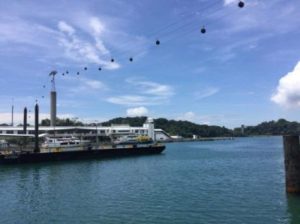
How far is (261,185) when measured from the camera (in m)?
37.0

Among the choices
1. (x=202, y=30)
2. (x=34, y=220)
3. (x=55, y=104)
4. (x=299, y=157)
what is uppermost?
(x=55, y=104)

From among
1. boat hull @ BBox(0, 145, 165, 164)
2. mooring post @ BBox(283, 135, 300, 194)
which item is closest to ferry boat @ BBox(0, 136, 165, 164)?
boat hull @ BBox(0, 145, 165, 164)

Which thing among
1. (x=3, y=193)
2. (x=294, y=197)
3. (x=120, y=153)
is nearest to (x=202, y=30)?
(x=294, y=197)

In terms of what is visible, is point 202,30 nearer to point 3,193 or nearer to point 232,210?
point 232,210

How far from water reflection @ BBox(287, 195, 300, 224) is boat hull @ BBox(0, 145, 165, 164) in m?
58.4

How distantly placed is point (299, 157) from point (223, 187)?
1057 centimetres

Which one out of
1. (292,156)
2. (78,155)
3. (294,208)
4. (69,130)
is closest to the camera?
(294,208)

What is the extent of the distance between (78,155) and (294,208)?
67022mm

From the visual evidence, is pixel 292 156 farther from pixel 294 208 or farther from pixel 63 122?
pixel 63 122

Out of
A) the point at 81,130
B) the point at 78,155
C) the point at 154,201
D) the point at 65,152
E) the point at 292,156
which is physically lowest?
the point at 154,201

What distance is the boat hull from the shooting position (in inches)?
2972

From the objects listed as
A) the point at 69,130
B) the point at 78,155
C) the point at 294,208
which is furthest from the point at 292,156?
the point at 69,130

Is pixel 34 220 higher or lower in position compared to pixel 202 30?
lower

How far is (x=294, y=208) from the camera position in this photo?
25797 millimetres
